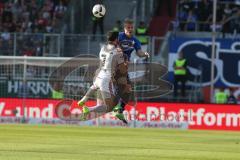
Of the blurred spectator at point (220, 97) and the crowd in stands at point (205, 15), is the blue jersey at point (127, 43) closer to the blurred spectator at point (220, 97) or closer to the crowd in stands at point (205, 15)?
the blurred spectator at point (220, 97)

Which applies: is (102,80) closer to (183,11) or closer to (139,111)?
(139,111)

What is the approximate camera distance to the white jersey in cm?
2036

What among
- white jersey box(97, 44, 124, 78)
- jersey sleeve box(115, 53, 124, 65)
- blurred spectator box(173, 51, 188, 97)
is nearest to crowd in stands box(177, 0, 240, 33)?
blurred spectator box(173, 51, 188, 97)

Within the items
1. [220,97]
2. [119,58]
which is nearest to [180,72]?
[220,97]

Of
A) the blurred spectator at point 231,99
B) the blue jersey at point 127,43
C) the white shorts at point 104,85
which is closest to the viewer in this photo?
the white shorts at point 104,85

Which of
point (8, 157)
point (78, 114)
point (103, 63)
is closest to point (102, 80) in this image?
point (103, 63)

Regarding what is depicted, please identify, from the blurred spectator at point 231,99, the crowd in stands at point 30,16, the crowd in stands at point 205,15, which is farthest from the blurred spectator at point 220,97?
the crowd in stands at point 30,16

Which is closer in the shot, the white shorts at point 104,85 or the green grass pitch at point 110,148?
the green grass pitch at point 110,148

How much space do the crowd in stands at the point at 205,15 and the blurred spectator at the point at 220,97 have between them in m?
3.49

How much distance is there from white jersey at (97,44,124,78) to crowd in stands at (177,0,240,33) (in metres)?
15.3

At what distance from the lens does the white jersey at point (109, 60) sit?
66.8 ft

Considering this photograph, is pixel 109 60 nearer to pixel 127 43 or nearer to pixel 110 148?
pixel 127 43

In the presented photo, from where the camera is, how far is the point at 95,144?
679 inches

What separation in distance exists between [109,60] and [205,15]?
→ 1651 cm
